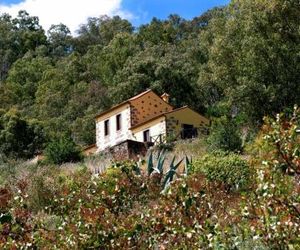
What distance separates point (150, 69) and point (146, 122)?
10.1 m

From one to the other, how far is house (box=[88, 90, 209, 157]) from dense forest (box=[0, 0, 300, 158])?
2052 millimetres

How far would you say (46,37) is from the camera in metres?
93.2

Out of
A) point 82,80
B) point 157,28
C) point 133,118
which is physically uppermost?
point 157,28

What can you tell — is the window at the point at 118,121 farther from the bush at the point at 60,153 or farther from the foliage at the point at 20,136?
the bush at the point at 60,153

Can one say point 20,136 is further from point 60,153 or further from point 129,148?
point 129,148

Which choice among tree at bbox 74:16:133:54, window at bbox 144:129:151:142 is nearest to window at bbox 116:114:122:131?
window at bbox 144:129:151:142

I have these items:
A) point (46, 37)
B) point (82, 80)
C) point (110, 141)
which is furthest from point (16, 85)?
point (110, 141)

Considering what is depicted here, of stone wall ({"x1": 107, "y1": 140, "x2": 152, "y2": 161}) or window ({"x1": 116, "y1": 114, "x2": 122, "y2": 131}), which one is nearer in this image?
stone wall ({"x1": 107, "y1": 140, "x2": 152, "y2": 161})

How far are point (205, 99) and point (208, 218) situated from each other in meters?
45.1

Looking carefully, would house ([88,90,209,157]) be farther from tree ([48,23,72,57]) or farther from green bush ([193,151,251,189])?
tree ([48,23,72,57])

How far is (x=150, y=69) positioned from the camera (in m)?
49.9

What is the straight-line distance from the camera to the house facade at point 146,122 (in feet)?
129

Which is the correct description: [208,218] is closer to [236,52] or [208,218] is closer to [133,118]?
[236,52]

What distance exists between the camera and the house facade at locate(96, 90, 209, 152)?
39250 millimetres
